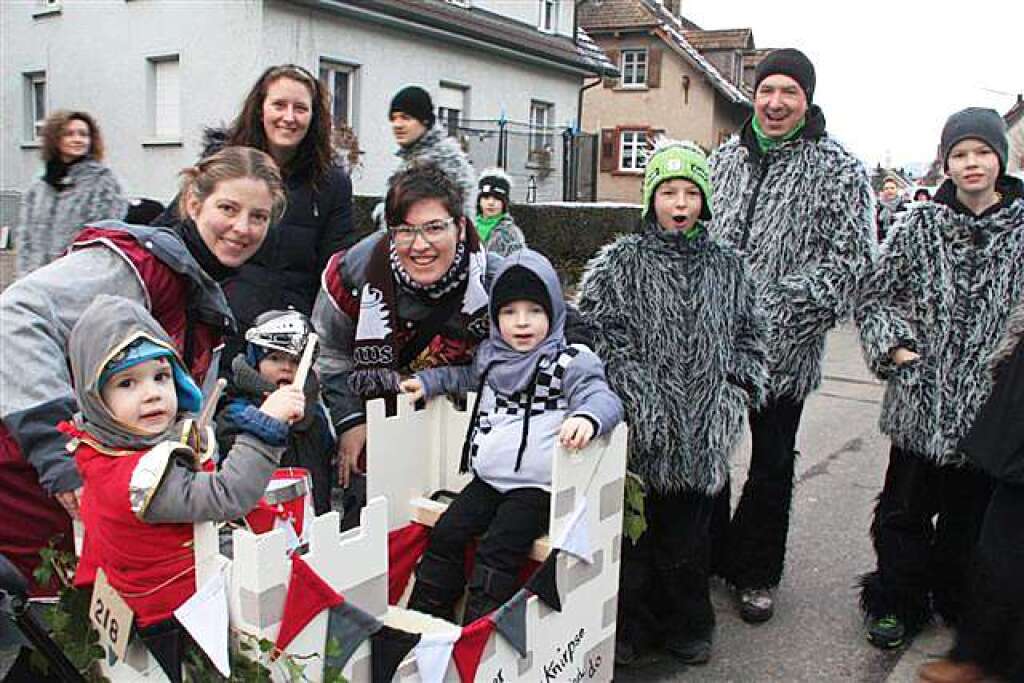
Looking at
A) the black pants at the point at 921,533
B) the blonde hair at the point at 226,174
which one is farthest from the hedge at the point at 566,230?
the blonde hair at the point at 226,174

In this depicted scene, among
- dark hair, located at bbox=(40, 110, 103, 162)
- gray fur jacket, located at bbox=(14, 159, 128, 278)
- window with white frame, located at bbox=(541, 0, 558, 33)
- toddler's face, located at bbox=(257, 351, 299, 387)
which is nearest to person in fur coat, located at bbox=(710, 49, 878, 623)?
toddler's face, located at bbox=(257, 351, 299, 387)

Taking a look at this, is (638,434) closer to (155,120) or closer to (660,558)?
(660,558)

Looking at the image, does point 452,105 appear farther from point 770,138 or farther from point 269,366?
point 269,366

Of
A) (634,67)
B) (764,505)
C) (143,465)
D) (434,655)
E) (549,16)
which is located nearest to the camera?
(143,465)

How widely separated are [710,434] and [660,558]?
51cm

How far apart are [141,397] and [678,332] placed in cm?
181

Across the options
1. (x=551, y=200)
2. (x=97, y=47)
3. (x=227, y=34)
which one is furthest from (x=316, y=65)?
(x=551, y=200)

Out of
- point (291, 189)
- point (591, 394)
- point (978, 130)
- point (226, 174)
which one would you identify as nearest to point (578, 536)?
point (591, 394)

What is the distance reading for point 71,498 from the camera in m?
2.15

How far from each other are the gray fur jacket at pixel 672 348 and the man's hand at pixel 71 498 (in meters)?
1.71

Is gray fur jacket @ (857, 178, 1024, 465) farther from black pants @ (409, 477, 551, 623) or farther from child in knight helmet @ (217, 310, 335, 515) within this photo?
child in knight helmet @ (217, 310, 335, 515)

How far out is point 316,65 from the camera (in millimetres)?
15320

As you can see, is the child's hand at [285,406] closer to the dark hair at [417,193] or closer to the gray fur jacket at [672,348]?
the dark hair at [417,193]

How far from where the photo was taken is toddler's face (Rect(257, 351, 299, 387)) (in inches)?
110
